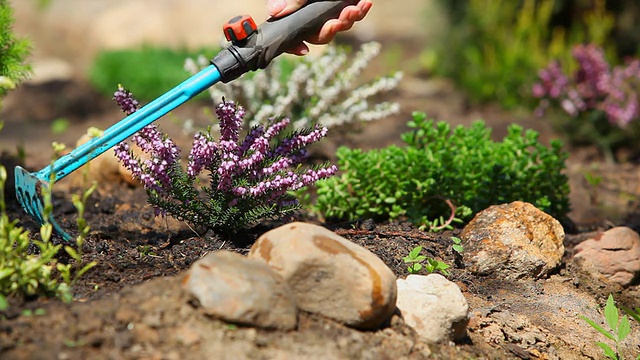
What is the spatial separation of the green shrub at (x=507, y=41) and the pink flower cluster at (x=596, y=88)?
0.85m

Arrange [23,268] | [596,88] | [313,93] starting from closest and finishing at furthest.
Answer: [23,268] < [313,93] < [596,88]

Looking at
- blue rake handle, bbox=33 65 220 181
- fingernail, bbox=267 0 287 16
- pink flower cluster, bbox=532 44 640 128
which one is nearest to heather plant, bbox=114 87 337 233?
blue rake handle, bbox=33 65 220 181

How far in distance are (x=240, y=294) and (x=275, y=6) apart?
124 centimetres

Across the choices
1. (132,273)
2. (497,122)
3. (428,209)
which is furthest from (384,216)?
(497,122)

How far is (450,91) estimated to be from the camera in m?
8.23

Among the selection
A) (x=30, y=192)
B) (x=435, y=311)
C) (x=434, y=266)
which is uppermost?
(x=30, y=192)

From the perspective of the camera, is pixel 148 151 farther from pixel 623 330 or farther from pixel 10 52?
pixel 623 330

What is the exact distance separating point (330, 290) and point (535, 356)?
3.18 feet

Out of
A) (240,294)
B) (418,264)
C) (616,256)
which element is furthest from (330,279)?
(616,256)

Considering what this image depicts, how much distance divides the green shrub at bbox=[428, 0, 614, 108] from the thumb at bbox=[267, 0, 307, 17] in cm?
453

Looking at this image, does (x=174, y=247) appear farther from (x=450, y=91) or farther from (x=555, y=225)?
(x=450, y=91)

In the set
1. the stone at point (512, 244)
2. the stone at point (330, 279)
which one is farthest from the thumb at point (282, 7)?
the stone at point (512, 244)

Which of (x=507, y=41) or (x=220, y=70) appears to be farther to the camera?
(x=507, y=41)

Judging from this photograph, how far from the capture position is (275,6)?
2.82 m
